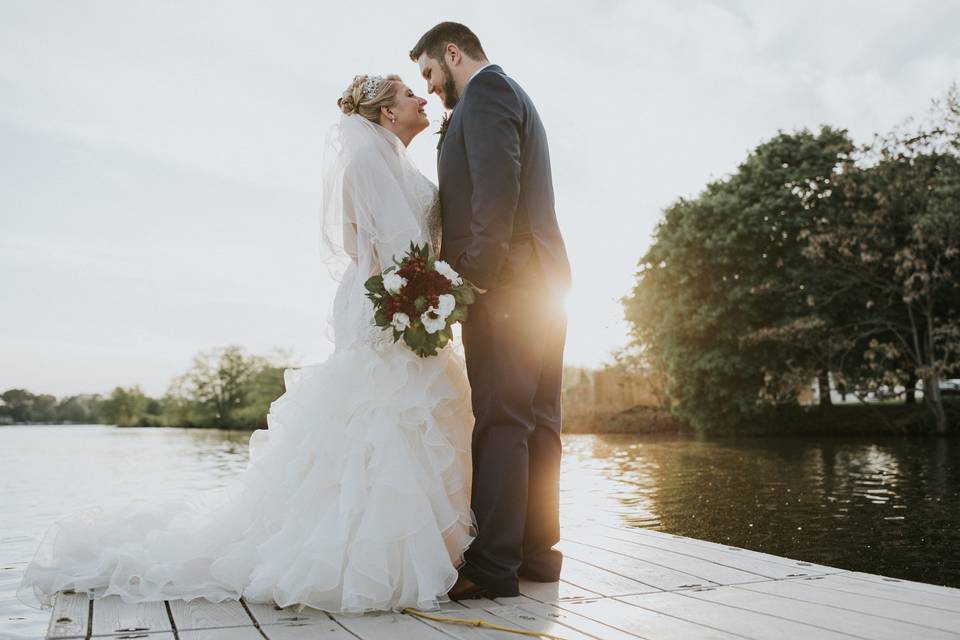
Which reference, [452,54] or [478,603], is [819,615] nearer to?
[478,603]

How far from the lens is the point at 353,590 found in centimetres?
268

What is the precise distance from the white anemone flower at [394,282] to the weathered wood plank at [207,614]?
1.26 m

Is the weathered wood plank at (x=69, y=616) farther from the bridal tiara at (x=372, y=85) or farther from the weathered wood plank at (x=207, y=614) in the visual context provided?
the bridal tiara at (x=372, y=85)

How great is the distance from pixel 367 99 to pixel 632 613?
2.36 meters

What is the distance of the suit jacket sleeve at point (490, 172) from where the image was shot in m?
3.03

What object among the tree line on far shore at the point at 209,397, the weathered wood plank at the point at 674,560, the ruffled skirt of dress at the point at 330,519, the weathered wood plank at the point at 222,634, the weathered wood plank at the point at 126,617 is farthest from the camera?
the tree line on far shore at the point at 209,397

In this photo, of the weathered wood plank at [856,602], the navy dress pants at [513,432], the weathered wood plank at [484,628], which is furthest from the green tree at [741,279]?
the weathered wood plank at [484,628]

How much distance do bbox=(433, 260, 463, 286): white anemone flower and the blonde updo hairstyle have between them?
2.86ft

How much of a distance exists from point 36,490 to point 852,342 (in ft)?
61.0

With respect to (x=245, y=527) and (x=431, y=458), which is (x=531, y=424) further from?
(x=245, y=527)

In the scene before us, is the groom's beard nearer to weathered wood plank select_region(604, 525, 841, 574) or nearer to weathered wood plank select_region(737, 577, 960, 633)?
weathered wood plank select_region(737, 577, 960, 633)

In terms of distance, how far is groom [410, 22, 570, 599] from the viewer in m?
3.04

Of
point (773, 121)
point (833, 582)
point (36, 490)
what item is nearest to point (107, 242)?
point (36, 490)

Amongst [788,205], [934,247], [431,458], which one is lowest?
[431,458]
